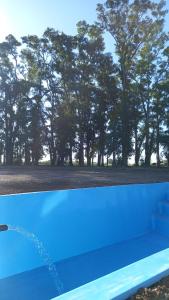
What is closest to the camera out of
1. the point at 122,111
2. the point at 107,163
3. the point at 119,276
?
the point at 119,276

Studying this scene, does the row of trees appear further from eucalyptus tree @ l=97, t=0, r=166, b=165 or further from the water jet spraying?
the water jet spraying

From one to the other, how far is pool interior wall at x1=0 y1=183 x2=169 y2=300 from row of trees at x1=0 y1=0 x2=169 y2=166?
20495 millimetres

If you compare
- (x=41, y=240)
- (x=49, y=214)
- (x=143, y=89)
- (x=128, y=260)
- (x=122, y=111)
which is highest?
(x=143, y=89)

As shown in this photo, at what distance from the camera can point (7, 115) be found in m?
27.0

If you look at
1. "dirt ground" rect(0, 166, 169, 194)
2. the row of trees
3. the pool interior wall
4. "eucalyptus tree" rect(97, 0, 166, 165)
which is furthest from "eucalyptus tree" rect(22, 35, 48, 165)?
the pool interior wall

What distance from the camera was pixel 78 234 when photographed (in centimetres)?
488

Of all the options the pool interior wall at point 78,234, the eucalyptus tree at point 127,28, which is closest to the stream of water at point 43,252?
the pool interior wall at point 78,234

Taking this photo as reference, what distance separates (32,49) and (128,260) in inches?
955

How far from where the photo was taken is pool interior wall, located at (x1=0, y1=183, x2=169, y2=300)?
409cm

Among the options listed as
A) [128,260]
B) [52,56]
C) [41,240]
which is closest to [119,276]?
[41,240]

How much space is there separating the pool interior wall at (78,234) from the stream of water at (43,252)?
41mm

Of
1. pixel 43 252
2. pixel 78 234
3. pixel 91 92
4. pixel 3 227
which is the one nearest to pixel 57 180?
pixel 78 234

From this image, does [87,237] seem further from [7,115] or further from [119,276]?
Answer: [7,115]

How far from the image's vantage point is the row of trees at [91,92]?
2602cm
